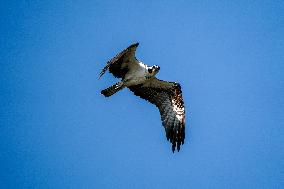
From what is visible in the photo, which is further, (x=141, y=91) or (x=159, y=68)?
(x=141, y=91)

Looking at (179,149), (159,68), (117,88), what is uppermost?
(159,68)

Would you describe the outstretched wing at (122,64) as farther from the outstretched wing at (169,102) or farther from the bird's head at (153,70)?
the outstretched wing at (169,102)

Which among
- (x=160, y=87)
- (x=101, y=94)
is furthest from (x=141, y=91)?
(x=101, y=94)

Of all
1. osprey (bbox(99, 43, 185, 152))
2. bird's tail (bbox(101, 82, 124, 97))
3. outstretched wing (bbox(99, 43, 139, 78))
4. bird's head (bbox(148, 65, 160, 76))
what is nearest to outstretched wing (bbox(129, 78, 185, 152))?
osprey (bbox(99, 43, 185, 152))

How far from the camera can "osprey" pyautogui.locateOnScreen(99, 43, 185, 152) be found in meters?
11.9

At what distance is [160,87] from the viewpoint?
499 inches

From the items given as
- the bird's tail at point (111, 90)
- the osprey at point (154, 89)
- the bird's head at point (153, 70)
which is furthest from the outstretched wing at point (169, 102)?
the bird's tail at point (111, 90)

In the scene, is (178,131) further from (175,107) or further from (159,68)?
(159,68)

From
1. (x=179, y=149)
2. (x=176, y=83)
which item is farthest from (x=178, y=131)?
(x=176, y=83)

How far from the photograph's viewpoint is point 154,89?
41.9 feet

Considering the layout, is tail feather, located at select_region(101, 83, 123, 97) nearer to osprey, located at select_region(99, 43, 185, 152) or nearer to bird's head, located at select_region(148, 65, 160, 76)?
osprey, located at select_region(99, 43, 185, 152)

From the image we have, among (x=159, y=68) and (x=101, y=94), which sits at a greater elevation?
(x=159, y=68)

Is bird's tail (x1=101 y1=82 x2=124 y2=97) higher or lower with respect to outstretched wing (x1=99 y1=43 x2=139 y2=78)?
lower

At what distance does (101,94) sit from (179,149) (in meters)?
2.50
